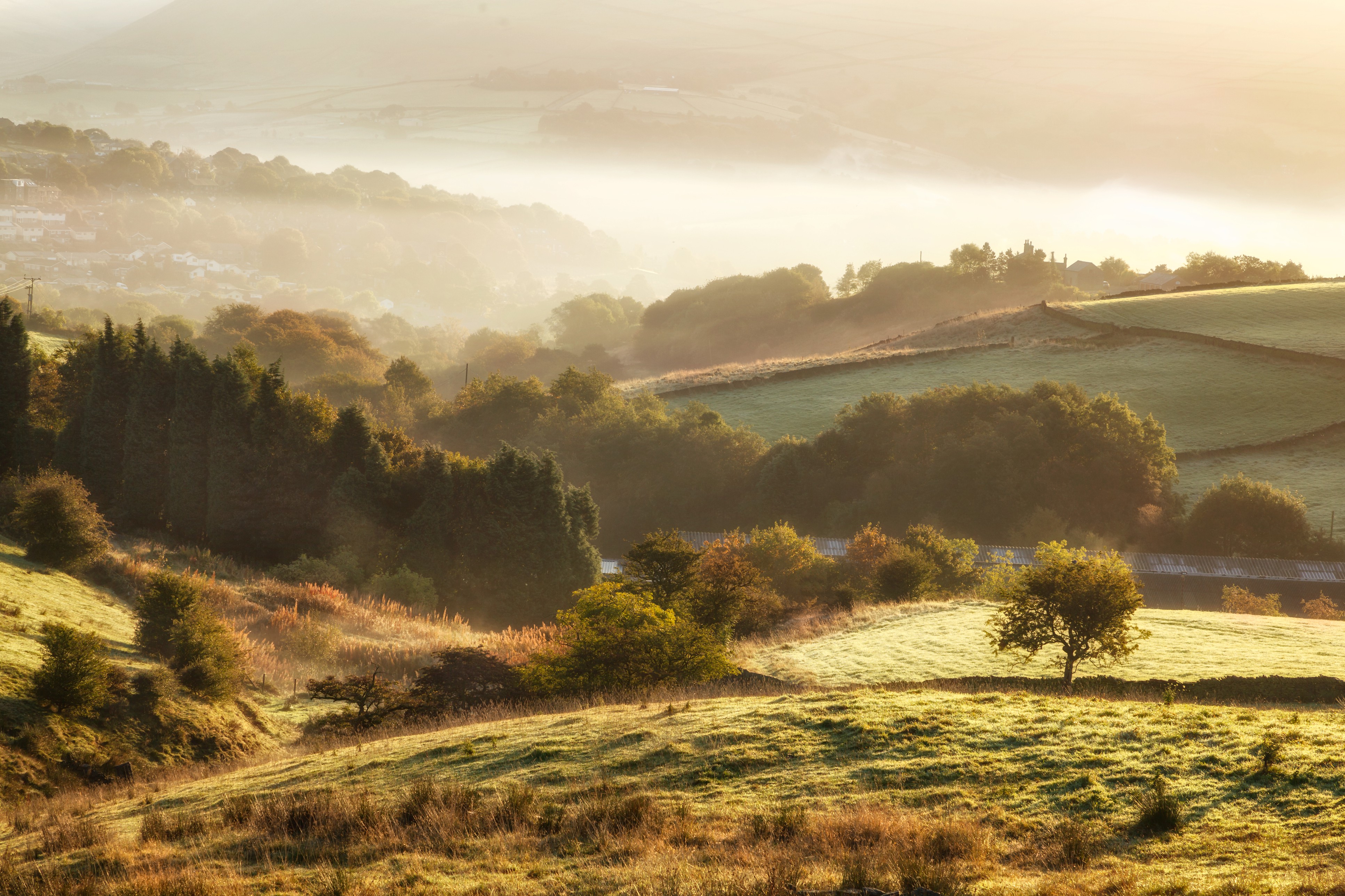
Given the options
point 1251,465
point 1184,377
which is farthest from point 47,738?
point 1184,377

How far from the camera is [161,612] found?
89.5 ft

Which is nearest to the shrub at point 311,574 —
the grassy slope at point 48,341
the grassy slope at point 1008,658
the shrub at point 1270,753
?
the grassy slope at point 1008,658

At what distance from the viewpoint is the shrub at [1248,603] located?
4831 cm

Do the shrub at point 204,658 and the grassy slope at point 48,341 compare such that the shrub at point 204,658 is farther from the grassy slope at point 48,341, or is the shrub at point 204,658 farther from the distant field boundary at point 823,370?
the grassy slope at point 48,341

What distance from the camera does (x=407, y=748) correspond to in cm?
1927

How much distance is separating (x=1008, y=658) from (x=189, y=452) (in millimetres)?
47441

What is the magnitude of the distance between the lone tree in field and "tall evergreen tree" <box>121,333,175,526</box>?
4993cm

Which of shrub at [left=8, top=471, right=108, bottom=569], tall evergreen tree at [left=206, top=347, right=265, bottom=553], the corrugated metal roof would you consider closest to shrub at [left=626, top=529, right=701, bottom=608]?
shrub at [left=8, top=471, right=108, bottom=569]

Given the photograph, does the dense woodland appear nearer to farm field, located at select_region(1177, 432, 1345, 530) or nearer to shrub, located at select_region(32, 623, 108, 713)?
farm field, located at select_region(1177, 432, 1345, 530)

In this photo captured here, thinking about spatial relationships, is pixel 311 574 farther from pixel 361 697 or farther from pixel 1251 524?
pixel 1251 524

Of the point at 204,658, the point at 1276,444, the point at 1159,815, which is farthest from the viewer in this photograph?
the point at 1276,444

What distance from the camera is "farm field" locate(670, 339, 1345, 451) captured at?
7075 cm

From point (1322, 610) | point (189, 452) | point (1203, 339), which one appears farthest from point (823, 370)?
point (189, 452)

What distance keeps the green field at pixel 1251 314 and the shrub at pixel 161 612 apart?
3471 inches
